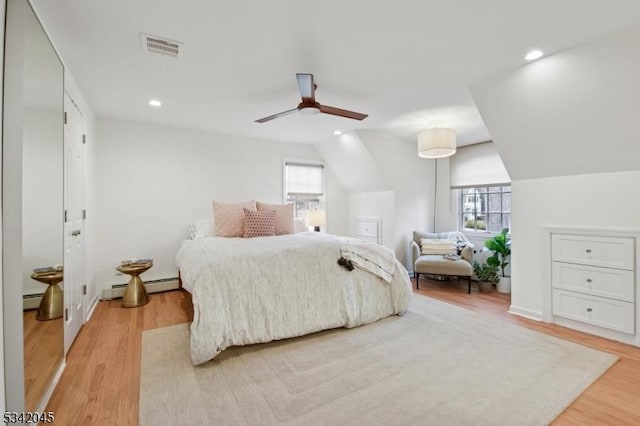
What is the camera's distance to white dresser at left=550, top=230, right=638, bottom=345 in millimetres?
2469

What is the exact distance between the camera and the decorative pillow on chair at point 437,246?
441 centimetres

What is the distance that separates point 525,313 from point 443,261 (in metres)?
1.19

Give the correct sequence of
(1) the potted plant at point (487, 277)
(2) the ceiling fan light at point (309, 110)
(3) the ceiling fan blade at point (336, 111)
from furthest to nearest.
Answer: (1) the potted plant at point (487, 277)
(3) the ceiling fan blade at point (336, 111)
(2) the ceiling fan light at point (309, 110)

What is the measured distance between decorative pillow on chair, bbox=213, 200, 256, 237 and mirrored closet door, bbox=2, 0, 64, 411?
1770 mm

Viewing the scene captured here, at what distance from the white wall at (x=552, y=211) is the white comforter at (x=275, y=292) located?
1301 mm

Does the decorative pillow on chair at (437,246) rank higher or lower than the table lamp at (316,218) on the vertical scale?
lower

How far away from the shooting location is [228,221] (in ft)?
12.2

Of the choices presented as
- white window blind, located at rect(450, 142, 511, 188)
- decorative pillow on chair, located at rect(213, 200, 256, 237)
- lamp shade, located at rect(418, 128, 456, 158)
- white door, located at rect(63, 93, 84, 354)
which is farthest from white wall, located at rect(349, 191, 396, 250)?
white door, located at rect(63, 93, 84, 354)

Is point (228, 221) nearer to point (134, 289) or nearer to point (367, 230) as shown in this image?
point (134, 289)

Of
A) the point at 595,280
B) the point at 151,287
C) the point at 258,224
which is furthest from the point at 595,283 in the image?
the point at 151,287

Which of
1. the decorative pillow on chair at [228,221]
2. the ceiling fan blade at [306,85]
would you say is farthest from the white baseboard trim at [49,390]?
the ceiling fan blade at [306,85]

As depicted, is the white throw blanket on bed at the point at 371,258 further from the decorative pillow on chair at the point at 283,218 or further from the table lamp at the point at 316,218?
the table lamp at the point at 316,218

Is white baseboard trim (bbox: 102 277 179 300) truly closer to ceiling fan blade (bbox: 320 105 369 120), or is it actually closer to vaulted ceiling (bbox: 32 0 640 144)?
vaulted ceiling (bbox: 32 0 640 144)

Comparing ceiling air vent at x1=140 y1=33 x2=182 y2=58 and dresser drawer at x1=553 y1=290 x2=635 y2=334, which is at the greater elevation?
ceiling air vent at x1=140 y1=33 x2=182 y2=58
